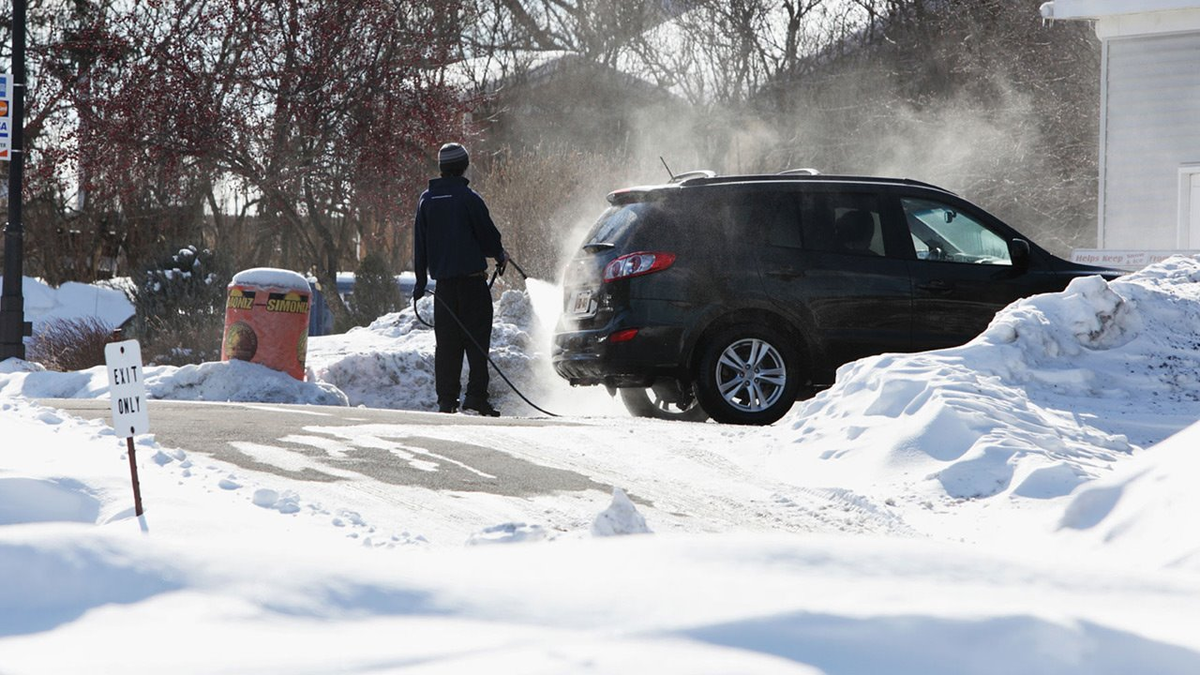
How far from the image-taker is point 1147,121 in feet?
62.1

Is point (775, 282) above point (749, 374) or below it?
above

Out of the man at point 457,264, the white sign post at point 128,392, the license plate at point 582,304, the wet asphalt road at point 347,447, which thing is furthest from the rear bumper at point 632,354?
the white sign post at point 128,392

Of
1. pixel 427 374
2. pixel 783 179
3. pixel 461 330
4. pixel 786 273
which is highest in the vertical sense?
pixel 783 179

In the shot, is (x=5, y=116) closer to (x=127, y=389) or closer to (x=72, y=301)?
(x=72, y=301)

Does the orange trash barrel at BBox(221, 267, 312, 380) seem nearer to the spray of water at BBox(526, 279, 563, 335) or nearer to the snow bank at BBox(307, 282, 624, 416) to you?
the snow bank at BBox(307, 282, 624, 416)

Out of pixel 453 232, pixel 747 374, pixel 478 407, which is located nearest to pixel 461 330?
pixel 478 407

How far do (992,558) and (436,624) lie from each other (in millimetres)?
1729

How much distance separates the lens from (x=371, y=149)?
20969 millimetres

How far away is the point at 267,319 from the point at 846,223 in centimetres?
514

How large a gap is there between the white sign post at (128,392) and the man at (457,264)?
542 centimetres

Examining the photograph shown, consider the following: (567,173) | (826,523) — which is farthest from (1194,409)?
(567,173)

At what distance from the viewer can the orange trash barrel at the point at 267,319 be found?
499 inches

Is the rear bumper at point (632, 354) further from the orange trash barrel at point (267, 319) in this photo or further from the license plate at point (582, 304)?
the orange trash barrel at point (267, 319)

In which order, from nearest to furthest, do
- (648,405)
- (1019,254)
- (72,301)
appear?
1. (1019,254)
2. (648,405)
3. (72,301)
